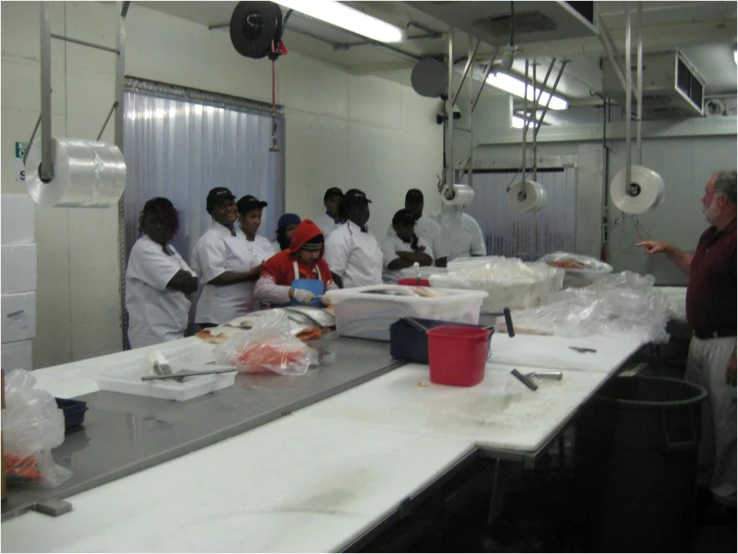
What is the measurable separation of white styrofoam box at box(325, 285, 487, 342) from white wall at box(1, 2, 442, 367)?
194 cm

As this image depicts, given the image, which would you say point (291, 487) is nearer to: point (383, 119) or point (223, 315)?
point (223, 315)

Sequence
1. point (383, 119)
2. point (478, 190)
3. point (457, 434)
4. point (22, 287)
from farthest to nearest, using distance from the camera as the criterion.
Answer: point (478, 190) < point (383, 119) < point (22, 287) < point (457, 434)

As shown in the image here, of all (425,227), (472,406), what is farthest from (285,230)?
(472,406)

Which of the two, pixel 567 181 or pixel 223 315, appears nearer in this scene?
pixel 223 315

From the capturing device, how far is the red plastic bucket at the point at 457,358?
2123 millimetres

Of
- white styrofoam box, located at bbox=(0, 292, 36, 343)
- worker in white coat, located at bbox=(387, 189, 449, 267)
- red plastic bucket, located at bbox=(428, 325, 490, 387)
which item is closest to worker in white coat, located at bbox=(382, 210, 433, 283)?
worker in white coat, located at bbox=(387, 189, 449, 267)

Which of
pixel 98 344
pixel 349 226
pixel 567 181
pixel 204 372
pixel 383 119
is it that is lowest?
pixel 98 344

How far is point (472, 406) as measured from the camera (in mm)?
1906

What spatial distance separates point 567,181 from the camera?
791 cm

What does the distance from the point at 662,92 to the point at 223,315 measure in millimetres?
3957

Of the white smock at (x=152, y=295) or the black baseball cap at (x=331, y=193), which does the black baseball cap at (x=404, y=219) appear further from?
the white smock at (x=152, y=295)

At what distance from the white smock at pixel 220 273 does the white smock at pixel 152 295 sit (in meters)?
0.27

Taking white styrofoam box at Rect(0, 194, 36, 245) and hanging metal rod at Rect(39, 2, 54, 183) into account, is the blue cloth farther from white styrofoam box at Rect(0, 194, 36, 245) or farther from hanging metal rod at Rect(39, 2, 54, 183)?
hanging metal rod at Rect(39, 2, 54, 183)

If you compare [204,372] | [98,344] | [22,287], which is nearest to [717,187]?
[204,372]
